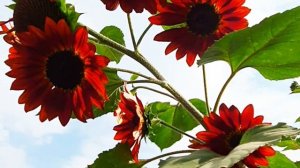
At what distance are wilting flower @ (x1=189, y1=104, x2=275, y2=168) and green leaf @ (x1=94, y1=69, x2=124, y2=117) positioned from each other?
0.95 feet

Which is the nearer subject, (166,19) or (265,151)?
(265,151)

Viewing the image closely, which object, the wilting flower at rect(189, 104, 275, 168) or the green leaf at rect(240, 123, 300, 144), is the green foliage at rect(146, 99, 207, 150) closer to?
the wilting flower at rect(189, 104, 275, 168)

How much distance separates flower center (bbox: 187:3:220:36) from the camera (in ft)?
4.94

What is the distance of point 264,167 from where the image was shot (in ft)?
4.24

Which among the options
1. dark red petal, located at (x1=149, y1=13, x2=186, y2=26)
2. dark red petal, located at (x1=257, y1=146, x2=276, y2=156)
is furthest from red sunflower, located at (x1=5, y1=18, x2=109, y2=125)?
dark red petal, located at (x1=257, y1=146, x2=276, y2=156)

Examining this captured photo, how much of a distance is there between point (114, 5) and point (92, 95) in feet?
0.76

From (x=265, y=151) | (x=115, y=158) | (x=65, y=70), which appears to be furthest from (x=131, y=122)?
(x=265, y=151)

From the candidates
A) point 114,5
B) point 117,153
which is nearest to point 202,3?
point 114,5

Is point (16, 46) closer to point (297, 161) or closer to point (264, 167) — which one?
point (264, 167)

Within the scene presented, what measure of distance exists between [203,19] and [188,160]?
75 centimetres

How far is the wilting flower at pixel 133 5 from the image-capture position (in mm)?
1334

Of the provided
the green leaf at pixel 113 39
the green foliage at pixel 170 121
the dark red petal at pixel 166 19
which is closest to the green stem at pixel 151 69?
the dark red petal at pixel 166 19

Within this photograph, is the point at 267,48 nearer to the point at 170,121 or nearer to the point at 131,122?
the point at 131,122

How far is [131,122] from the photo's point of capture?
54.3 inches
